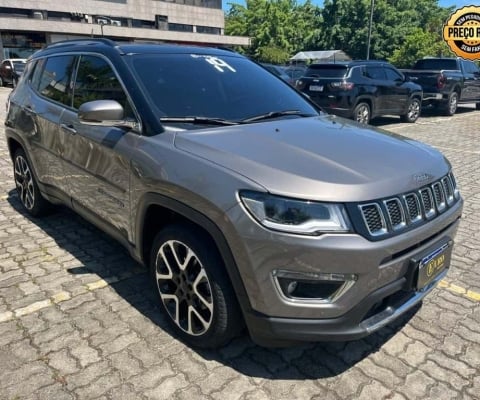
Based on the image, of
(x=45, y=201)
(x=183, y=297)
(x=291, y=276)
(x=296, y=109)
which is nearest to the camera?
(x=291, y=276)

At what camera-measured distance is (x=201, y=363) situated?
8.41 feet

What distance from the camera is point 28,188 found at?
4.68 m

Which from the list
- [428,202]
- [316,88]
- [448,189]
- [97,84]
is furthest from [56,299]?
[316,88]

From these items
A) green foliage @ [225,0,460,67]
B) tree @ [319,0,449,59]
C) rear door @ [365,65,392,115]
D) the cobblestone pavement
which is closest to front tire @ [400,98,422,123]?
rear door @ [365,65,392,115]

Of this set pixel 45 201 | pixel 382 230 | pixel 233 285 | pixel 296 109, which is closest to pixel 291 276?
pixel 233 285

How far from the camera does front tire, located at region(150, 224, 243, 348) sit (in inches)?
91.7

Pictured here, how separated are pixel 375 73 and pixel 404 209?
1004cm

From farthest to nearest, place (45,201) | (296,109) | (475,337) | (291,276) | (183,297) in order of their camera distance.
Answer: (45,201) → (296,109) → (475,337) → (183,297) → (291,276)

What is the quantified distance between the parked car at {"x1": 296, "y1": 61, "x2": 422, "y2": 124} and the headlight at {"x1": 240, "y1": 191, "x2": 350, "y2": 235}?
882 cm

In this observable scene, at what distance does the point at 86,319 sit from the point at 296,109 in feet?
7.23

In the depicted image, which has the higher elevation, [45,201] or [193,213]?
[193,213]

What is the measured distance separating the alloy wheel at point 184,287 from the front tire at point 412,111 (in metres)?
11.5

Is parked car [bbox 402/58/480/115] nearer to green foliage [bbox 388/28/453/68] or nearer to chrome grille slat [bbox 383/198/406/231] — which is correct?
chrome grille slat [bbox 383/198/406/231]

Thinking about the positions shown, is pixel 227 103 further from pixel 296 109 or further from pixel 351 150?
pixel 351 150
